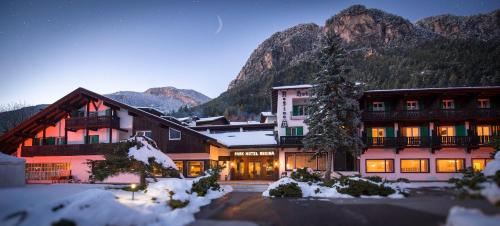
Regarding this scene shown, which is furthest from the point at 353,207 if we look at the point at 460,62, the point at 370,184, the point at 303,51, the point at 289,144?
the point at 303,51

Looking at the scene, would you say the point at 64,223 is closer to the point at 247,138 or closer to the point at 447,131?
the point at 247,138

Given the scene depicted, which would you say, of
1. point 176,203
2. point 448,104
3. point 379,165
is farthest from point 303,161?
point 176,203

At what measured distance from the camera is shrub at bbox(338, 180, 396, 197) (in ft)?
71.6

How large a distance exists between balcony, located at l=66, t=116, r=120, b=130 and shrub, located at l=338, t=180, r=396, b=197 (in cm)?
2523

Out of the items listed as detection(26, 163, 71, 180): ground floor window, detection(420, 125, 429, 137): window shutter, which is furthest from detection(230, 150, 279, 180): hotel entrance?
detection(26, 163, 71, 180): ground floor window

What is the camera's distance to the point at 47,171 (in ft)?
129

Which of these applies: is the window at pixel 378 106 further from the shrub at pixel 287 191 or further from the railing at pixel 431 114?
the shrub at pixel 287 191

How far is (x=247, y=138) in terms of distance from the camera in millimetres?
40938

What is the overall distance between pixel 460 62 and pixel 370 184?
82.5 metres

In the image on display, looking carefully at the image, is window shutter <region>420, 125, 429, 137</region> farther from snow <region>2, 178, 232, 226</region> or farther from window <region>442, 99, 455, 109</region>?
snow <region>2, 178, 232, 226</region>

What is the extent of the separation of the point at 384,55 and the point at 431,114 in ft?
275

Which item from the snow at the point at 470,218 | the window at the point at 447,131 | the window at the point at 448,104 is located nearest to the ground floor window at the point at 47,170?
the snow at the point at 470,218

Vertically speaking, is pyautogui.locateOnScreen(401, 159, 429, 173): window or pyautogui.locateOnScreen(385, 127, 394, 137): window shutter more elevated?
pyautogui.locateOnScreen(385, 127, 394, 137): window shutter

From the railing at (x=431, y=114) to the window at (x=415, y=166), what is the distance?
4.24m
